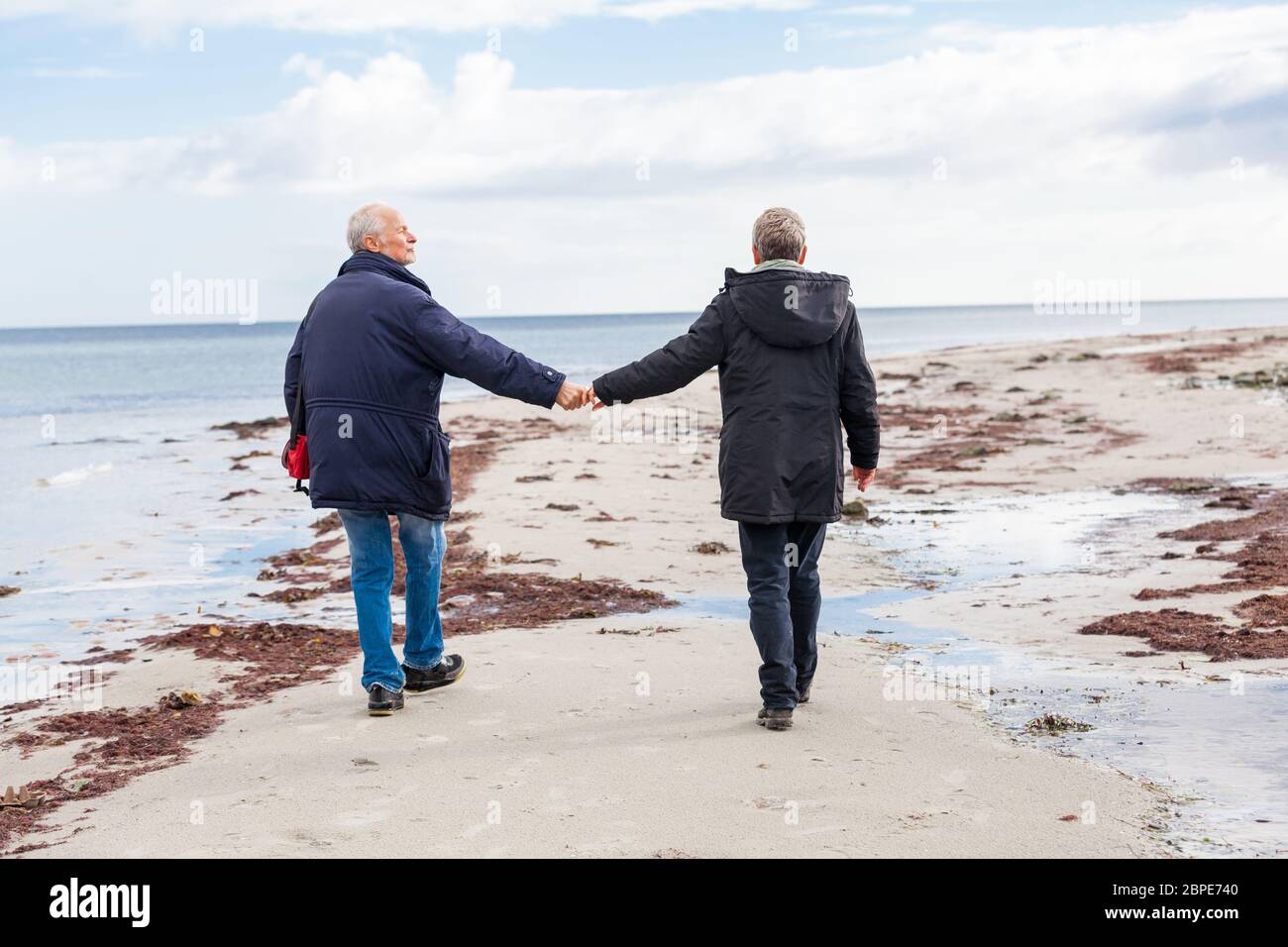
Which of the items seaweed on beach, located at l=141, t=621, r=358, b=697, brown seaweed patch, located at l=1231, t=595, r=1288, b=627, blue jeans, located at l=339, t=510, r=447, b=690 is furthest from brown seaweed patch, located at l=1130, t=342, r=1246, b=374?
blue jeans, located at l=339, t=510, r=447, b=690

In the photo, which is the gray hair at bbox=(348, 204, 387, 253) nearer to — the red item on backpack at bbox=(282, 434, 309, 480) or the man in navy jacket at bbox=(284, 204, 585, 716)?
the man in navy jacket at bbox=(284, 204, 585, 716)

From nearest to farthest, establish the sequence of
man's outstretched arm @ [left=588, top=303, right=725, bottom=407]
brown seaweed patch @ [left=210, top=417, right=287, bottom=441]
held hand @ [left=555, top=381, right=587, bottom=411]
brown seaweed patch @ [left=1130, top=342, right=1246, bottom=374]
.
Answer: man's outstretched arm @ [left=588, top=303, right=725, bottom=407] < held hand @ [left=555, top=381, right=587, bottom=411] < brown seaweed patch @ [left=210, top=417, right=287, bottom=441] < brown seaweed patch @ [left=1130, top=342, right=1246, bottom=374]

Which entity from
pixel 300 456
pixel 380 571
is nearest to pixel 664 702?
pixel 380 571

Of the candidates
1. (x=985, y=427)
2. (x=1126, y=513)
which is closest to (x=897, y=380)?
(x=985, y=427)

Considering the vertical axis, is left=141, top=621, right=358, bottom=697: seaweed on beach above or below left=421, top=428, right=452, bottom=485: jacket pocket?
below

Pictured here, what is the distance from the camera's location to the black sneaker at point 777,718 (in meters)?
5.07

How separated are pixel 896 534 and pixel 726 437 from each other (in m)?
5.98

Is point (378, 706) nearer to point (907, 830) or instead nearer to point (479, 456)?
point (907, 830)

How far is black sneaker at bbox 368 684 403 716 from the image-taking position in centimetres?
541

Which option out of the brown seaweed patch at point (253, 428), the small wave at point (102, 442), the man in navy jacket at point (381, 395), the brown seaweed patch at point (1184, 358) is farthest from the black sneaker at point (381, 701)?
the brown seaweed patch at point (1184, 358)

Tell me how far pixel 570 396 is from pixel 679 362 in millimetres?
810

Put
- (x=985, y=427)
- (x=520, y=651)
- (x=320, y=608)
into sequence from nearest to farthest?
(x=520, y=651)
(x=320, y=608)
(x=985, y=427)

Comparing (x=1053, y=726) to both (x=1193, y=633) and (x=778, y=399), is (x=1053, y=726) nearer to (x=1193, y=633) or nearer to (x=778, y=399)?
(x=778, y=399)

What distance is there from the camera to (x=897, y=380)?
32188 mm
